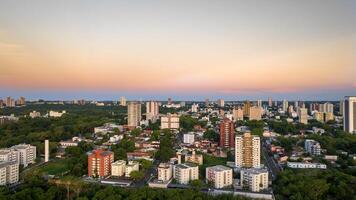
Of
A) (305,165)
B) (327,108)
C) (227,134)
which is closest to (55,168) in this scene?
(227,134)

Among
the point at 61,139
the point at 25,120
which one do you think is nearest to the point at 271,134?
the point at 61,139

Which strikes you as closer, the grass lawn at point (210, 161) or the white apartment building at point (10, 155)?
the white apartment building at point (10, 155)

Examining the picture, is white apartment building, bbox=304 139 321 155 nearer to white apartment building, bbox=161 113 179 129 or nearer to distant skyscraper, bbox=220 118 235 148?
distant skyscraper, bbox=220 118 235 148

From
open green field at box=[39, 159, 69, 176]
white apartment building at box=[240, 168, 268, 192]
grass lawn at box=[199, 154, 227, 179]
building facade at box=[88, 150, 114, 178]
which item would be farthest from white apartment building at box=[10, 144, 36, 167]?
white apartment building at box=[240, 168, 268, 192]

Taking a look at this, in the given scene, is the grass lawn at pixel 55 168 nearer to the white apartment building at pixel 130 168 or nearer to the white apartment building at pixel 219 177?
the white apartment building at pixel 130 168

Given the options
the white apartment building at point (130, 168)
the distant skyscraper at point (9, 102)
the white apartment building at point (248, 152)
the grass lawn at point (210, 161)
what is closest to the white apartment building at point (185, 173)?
the grass lawn at point (210, 161)
